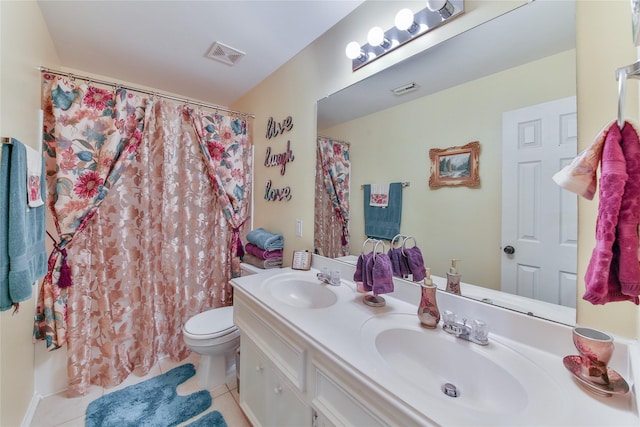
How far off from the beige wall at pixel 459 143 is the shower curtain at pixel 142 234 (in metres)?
1.43

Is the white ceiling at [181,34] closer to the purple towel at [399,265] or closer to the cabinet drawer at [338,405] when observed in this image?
the purple towel at [399,265]

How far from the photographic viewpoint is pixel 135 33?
1606 mm

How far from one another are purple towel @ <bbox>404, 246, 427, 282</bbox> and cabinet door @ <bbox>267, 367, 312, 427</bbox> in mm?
679

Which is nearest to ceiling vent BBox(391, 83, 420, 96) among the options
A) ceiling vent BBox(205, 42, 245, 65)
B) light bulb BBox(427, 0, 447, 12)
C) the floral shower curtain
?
light bulb BBox(427, 0, 447, 12)

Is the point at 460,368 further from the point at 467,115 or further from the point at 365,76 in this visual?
the point at 365,76

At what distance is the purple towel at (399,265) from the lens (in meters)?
1.17

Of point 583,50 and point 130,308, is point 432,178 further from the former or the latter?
point 130,308

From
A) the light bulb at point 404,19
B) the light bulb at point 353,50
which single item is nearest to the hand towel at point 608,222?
the light bulb at point 404,19

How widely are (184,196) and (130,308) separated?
35.9 inches

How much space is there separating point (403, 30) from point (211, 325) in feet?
6.75

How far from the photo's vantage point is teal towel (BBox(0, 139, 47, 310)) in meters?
0.94

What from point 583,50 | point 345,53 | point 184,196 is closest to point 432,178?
point 583,50


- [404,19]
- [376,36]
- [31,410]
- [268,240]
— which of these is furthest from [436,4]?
[31,410]

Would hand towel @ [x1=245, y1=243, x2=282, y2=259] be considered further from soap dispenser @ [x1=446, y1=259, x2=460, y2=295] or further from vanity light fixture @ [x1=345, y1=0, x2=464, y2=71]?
vanity light fixture @ [x1=345, y1=0, x2=464, y2=71]
